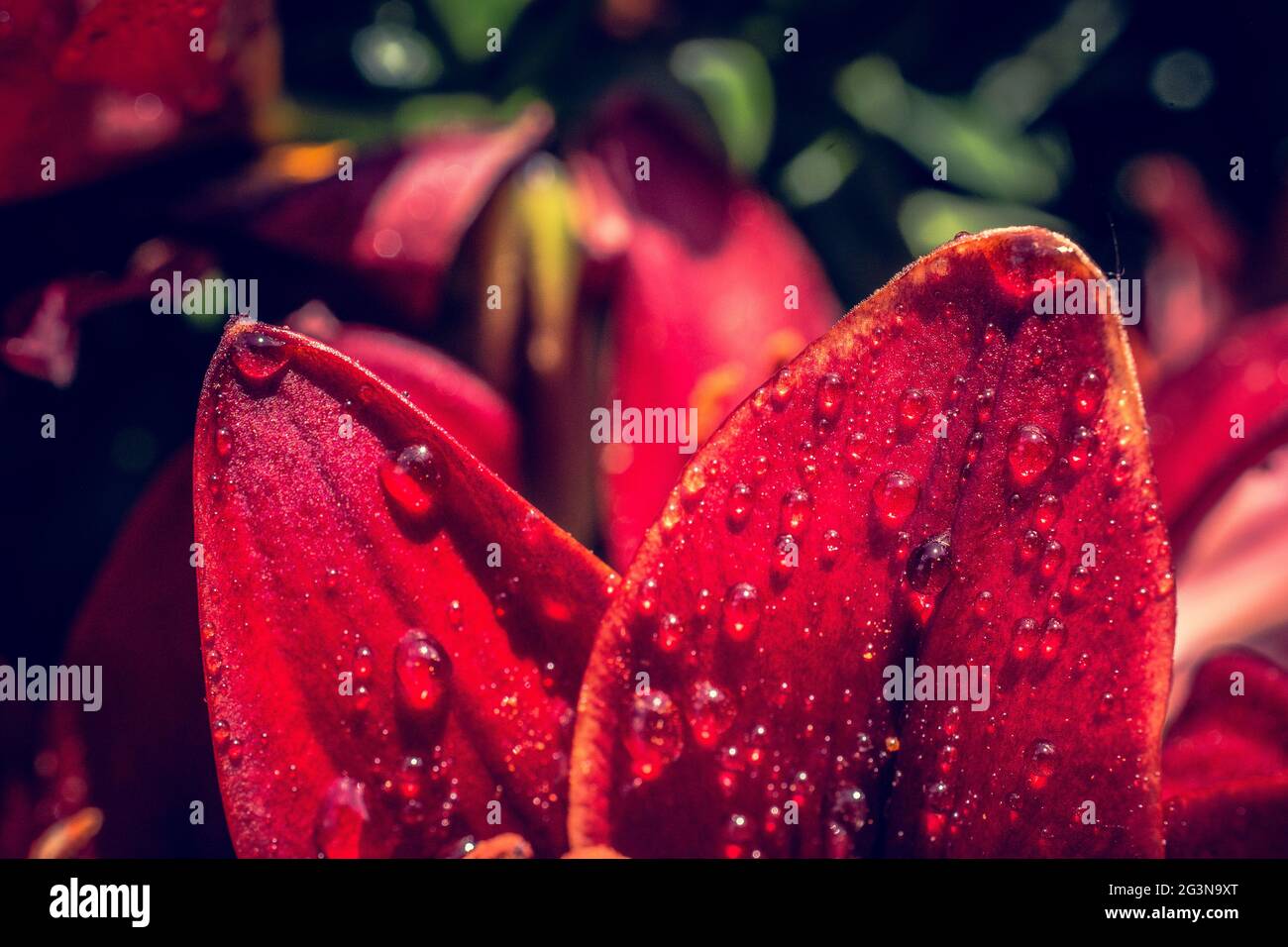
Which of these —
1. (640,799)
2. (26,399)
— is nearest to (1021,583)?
(640,799)

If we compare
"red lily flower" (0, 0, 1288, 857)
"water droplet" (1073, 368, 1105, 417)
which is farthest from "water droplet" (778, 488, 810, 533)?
"water droplet" (1073, 368, 1105, 417)

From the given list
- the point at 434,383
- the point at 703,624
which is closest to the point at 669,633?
the point at 703,624

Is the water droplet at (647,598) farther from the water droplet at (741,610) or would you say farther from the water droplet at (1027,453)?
the water droplet at (1027,453)

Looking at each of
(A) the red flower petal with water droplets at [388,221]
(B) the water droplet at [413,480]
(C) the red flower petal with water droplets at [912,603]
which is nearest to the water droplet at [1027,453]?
(C) the red flower petal with water droplets at [912,603]

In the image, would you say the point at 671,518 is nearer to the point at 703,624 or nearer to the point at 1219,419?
the point at 703,624

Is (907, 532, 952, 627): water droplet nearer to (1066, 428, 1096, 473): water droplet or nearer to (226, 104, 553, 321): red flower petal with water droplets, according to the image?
(1066, 428, 1096, 473): water droplet

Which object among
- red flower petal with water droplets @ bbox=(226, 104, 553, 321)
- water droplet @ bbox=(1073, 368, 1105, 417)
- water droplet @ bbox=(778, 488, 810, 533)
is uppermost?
red flower petal with water droplets @ bbox=(226, 104, 553, 321)
